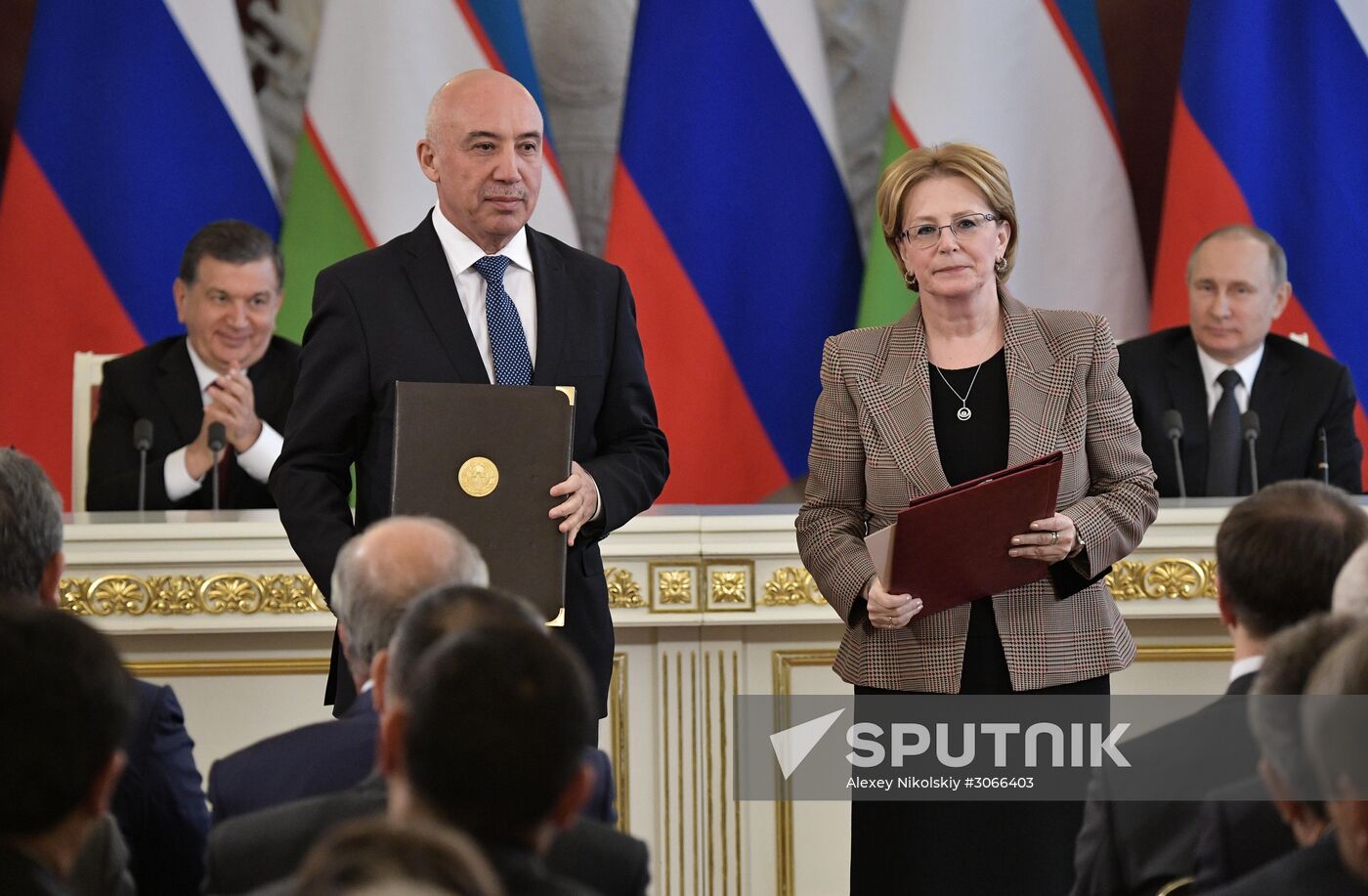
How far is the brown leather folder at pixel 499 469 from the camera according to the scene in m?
2.68

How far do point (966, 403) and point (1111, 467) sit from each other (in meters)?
0.27

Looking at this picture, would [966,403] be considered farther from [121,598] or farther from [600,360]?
[121,598]

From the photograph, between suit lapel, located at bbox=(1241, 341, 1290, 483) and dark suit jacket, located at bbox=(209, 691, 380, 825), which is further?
suit lapel, located at bbox=(1241, 341, 1290, 483)

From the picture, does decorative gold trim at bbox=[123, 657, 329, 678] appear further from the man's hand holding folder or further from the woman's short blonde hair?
the woman's short blonde hair

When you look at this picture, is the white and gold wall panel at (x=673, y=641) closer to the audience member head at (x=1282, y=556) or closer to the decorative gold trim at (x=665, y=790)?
the decorative gold trim at (x=665, y=790)

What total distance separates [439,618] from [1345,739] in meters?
0.86

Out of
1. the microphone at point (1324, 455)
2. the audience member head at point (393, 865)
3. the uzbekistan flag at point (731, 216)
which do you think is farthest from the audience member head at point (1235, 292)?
the audience member head at point (393, 865)

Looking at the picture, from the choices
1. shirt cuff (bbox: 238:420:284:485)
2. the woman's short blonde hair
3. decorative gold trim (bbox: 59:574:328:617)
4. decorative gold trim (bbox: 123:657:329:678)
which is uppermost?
the woman's short blonde hair

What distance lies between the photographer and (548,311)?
2941 mm

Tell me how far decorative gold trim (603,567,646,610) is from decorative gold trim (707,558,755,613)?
0.52ft

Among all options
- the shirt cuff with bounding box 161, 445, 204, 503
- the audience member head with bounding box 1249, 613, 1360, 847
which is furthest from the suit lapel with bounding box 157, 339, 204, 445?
the audience member head with bounding box 1249, 613, 1360, 847

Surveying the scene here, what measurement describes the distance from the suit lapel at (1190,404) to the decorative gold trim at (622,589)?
1.84 m

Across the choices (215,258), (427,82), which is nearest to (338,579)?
(215,258)

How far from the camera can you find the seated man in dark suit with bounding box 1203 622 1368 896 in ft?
4.76
